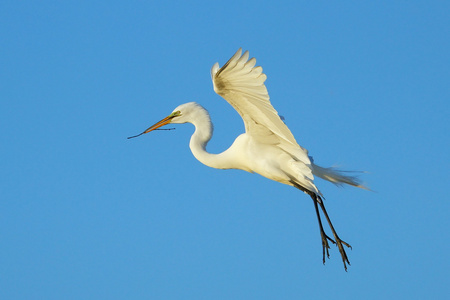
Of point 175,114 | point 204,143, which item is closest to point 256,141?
point 204,143

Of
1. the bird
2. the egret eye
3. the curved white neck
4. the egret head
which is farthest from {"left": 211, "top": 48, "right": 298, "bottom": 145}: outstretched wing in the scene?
the egret eye

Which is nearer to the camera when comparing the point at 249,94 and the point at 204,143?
the point at 249,94

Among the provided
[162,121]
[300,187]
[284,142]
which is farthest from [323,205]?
[162,121]

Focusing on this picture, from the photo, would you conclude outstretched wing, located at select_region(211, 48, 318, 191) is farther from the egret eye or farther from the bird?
the egret eye

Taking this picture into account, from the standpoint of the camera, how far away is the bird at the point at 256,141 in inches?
330

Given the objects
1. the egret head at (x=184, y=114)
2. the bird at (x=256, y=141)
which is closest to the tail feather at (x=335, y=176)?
the bird at (x=256, y=141)

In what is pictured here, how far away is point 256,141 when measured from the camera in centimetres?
991

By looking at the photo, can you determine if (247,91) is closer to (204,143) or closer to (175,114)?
(204,143)

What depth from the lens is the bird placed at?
27.5ft

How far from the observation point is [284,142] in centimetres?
973

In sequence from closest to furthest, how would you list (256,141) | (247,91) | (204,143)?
(247,91) → (256,141) → (204,143)

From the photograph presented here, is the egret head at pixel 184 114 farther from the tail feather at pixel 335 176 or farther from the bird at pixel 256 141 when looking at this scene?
the tail feather at pixel 335 176

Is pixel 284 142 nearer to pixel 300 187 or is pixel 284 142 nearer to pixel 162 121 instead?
pixel 300 187

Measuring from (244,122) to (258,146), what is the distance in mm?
565
